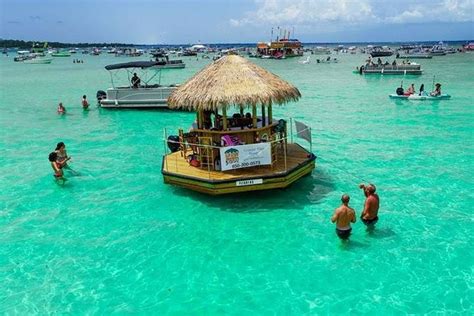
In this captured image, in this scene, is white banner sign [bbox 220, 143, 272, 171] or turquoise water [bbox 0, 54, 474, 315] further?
white banner sign [bbox 220, 143, 272, 171]

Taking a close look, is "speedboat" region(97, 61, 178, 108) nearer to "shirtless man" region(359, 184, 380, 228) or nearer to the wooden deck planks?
the wooden deck planks

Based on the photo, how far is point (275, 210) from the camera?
42.8 feet

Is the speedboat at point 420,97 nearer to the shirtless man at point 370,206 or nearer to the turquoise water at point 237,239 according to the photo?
the turquoise water at point 237,239

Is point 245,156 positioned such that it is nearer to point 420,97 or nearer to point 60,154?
point 60,154

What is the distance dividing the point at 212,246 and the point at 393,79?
49793 millimetres

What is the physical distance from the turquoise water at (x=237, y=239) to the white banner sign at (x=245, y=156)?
122 centimetres

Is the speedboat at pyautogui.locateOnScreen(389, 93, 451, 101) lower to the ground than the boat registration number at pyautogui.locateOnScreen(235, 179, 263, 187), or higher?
higher

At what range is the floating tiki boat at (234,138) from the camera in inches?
520

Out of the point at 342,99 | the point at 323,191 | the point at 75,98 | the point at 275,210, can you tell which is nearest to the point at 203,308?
the point at 275,210

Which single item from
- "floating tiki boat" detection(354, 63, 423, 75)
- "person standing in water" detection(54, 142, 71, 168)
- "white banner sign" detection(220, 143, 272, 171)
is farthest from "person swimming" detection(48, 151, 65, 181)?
"floating tiki boat" detection(354, 63, 423, 75)

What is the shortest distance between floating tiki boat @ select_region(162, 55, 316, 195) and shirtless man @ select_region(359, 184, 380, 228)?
288cm

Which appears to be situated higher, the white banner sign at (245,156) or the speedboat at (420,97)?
the white banner sign at (245,156)

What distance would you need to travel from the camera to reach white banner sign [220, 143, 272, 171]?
13.3 meters

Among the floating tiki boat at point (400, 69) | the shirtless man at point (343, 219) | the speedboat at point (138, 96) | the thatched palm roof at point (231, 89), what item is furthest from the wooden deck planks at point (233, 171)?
the floating tiki boat at point (400, 69)
